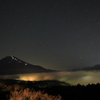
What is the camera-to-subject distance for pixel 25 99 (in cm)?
1164

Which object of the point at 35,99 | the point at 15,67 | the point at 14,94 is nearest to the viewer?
the point at 35,99

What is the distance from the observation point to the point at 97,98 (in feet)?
52.8

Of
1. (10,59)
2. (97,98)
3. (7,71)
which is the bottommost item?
(97,98)

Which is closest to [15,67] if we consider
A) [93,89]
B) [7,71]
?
[7,71]

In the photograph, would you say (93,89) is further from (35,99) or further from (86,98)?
(35,99)

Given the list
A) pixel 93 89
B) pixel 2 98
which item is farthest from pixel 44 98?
pixel 93 89

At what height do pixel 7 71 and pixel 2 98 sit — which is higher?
pixel 7 71

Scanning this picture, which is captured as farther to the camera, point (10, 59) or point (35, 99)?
point (10, 59)

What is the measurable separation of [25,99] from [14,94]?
1148 millimetres

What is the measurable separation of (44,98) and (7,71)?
136474mm

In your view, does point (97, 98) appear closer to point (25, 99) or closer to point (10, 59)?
point (25, 99)

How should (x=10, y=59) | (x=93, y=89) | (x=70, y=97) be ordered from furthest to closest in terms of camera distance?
1. (x=10, y=59)
2. (x=93, y=89)
3. (x=70, y=97)

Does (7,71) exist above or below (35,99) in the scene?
above

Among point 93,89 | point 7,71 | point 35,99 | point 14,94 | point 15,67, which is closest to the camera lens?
point 35,99
